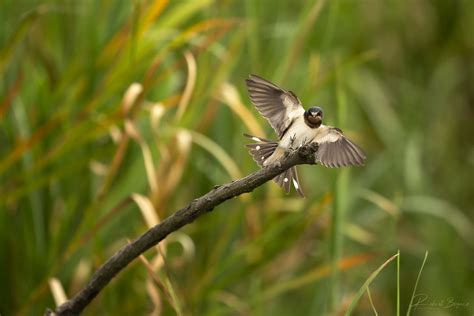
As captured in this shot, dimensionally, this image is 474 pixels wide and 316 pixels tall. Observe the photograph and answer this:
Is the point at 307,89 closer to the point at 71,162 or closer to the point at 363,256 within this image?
the point at 363,256

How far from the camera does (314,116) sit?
3.42ft

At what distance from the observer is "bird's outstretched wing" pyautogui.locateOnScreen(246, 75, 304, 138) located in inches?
44.4

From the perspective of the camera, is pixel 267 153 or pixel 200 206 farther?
pixel 267 153

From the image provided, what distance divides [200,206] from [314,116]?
0.56 feet

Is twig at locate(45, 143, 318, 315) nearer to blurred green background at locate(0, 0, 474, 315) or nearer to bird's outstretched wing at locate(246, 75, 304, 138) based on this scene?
bird's outstretched wing at locate(246, 75, 304, 138)

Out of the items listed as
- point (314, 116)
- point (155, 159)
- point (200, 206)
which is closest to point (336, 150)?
point (314, 116)

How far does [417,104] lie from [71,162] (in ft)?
4.69

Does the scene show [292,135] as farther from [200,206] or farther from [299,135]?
[200,206]

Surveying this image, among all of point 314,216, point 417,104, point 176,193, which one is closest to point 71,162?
point 176,193

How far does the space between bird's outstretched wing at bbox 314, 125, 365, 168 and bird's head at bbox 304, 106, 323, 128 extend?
1 cm

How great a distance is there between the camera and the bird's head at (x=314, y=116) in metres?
1.04

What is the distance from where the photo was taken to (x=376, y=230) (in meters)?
A: 3.26

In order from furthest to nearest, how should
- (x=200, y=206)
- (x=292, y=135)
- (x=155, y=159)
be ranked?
(x=155, y=159) < (x=292, y=135) < (x=200, y=206)

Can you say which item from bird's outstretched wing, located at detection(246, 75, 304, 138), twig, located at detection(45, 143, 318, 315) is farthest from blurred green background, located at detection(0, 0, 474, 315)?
twig, located at detection(45, 143, 318, 315)
